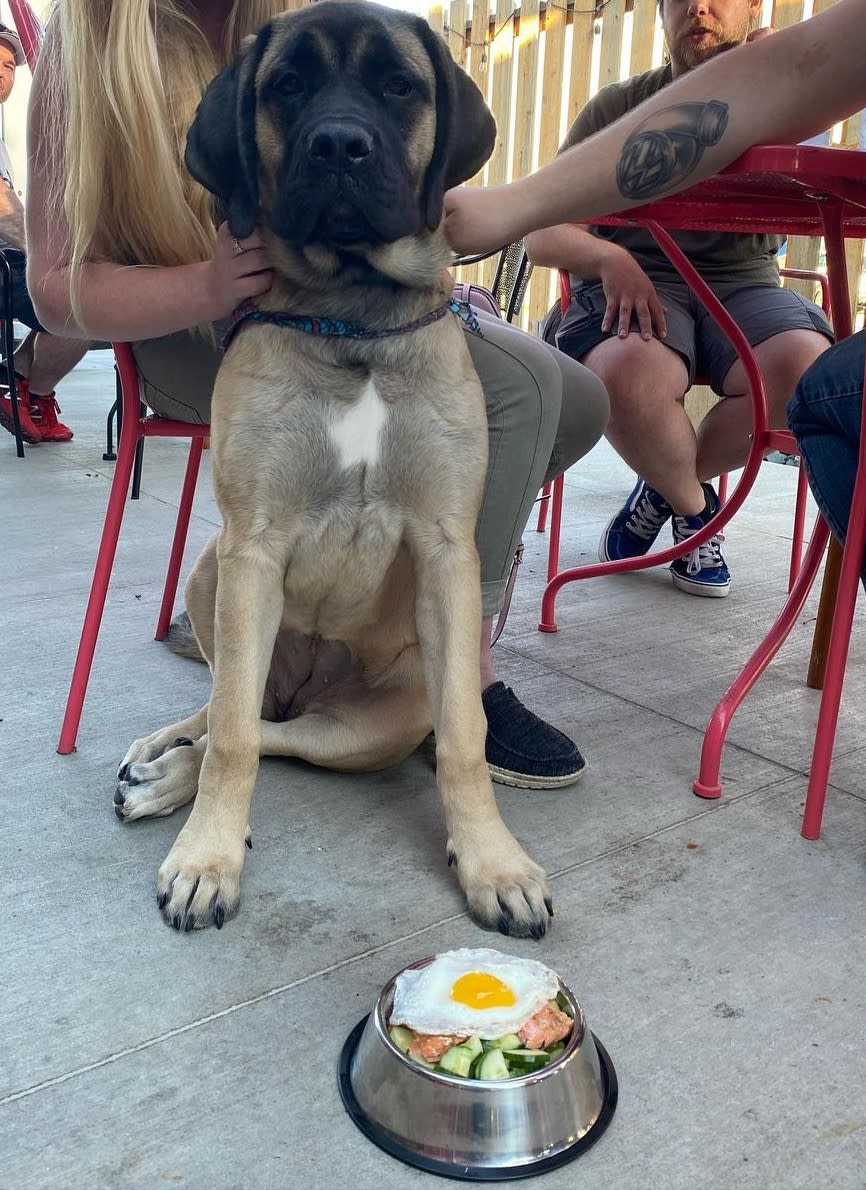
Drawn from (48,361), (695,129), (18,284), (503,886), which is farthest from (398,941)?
(18,284)

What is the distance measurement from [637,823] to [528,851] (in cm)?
26

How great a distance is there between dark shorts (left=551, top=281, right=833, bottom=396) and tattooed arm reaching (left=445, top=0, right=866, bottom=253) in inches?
50.4

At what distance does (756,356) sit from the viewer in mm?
3291

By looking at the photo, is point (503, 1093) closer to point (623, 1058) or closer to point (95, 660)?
point (623, 1058)

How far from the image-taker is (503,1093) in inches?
48.5

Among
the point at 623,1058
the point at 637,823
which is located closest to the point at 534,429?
the point at 637,823

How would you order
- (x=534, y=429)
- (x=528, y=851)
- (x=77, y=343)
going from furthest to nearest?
(x=77, y=343), (x=534, y=429), (x=528, y=851)

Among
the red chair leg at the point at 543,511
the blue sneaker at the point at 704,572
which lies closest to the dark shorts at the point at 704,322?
the blue sneaker at the point at 704,572

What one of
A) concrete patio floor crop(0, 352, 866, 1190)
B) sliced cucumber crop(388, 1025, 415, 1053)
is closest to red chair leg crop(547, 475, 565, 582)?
concrete patio floor crop(0, 352, 866, 1190)

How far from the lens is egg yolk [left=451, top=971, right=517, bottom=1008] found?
1.33m

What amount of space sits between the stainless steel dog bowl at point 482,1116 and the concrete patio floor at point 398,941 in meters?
0.03

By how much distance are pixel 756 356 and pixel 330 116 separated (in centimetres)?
193

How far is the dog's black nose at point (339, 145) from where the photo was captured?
1.74 m

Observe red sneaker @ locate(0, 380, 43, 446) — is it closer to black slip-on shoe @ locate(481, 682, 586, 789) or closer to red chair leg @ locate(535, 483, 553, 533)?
red chair leg @ locate(535, 483, 553, 533)
